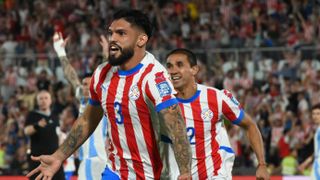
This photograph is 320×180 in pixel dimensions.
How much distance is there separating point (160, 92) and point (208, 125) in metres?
1.65

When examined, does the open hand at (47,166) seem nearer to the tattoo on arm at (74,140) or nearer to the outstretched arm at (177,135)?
the tattoo on arm at (74,140)

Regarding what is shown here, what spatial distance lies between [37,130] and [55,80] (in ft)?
24.3

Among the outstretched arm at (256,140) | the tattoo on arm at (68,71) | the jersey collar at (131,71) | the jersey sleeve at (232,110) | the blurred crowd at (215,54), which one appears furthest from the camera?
the blurred crowd at (215,54)

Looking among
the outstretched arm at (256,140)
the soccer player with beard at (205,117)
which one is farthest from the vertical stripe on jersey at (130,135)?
the outstretched arm at (256,140)

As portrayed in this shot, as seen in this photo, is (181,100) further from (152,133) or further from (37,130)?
(37,130)

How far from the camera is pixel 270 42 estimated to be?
723 inches

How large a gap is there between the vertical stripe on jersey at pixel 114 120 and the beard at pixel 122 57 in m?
0.22

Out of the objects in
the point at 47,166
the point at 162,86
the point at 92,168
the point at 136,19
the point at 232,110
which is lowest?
the point at 92,168

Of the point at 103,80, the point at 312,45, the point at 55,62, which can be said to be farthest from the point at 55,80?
the point at 103,80

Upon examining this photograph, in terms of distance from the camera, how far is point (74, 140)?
717 cm

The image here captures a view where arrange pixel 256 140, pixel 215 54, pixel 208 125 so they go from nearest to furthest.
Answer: pixel 256 140 < pixel 208 125 < pixel 215 54

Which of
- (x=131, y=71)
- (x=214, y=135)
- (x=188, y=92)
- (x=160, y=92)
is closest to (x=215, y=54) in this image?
(x=188, y=92)

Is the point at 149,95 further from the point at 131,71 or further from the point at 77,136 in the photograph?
the point at 77,136

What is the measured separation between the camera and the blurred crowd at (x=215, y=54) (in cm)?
1677
